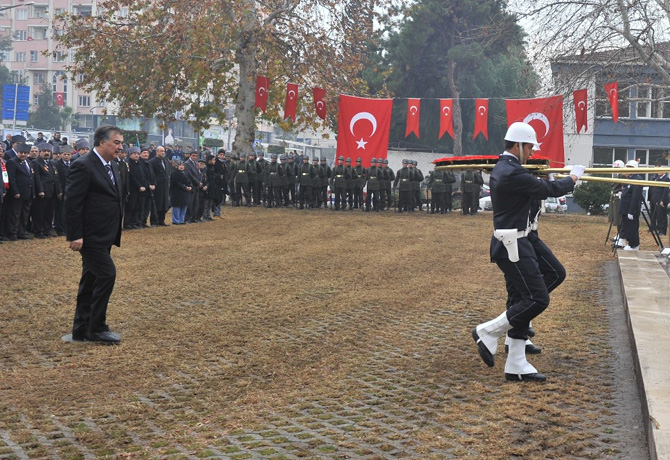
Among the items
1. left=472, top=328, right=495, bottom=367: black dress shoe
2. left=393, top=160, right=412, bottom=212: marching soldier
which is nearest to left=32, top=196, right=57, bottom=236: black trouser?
left=472, top=328, right=495, bottom=367: black dress shoe

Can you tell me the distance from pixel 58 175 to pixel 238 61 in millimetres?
18489

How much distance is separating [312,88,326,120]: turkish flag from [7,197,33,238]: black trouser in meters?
16.0

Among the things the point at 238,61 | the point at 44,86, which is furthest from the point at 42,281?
the point at 44,86

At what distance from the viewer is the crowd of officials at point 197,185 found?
1789 cm

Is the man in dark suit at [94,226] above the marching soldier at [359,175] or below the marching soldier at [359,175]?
below

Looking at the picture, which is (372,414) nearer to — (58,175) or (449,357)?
(449,357)

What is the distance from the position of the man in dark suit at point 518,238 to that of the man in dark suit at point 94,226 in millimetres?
3451

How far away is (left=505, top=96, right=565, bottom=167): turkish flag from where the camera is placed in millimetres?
30234

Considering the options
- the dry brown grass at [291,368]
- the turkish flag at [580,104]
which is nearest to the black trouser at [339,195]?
the turkish flag at [580,104]

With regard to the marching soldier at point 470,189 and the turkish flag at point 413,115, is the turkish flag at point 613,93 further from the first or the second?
the turkish flag at point 413,115

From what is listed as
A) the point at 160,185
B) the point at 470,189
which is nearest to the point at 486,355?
the point at 160,185

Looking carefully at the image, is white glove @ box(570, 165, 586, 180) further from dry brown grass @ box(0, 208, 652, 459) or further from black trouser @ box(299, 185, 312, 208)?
black trouser @ box(299, 185, 312, 208)

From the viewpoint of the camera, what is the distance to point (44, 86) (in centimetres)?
9000

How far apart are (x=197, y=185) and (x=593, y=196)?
16841mm
